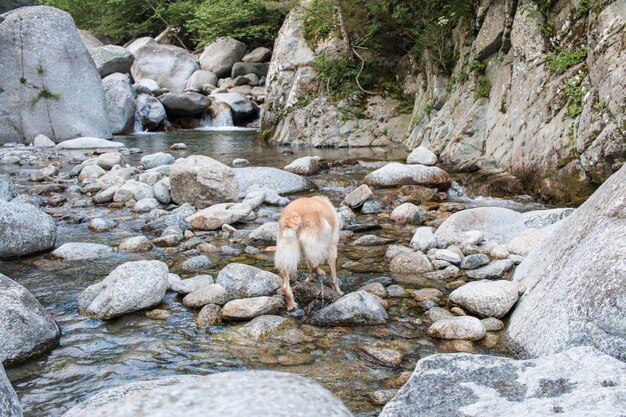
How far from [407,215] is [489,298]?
403 centimetres

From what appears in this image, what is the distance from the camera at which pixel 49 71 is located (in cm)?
2066

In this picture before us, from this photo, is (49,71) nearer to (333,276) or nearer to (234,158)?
(234,158)

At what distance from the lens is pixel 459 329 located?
4887 mm

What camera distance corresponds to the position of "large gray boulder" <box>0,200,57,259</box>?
23.9ft

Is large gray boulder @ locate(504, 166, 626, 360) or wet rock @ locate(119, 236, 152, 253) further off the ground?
large gray boulder @ locate(504, 166, 626, 360)

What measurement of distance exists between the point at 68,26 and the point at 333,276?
1969 cm

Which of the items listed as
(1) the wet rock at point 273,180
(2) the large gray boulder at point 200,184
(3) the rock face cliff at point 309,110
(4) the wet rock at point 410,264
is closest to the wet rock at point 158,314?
(4) the wet rock at point 410,264

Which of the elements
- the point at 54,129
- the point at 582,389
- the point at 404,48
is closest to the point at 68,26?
the point at 54,129

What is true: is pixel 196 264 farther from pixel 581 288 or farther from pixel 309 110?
pixel 309 110

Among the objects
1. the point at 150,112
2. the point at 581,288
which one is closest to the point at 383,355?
the point at 581,288

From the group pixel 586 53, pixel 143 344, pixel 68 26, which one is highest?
pixel 68 26

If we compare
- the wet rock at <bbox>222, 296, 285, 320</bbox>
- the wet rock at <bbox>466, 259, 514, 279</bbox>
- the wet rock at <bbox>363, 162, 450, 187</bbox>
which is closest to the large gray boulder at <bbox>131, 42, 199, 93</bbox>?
A: the wet rock at <bbox>363, 162, 450, 187</bbox>

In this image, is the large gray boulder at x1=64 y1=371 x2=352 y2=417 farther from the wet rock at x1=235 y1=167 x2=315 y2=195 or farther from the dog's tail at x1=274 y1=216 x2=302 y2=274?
the wet rock at x1=235 y1=167 x2=315 y2=195

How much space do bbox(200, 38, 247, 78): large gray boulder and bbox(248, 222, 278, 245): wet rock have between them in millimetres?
26301
